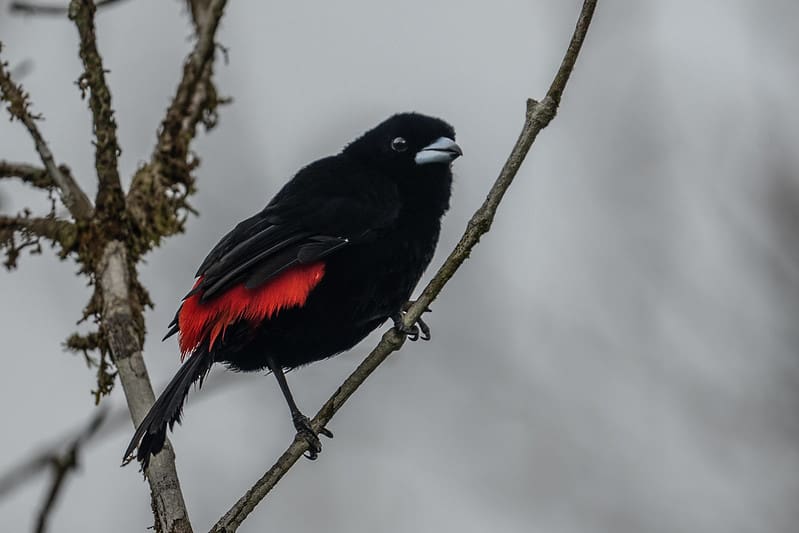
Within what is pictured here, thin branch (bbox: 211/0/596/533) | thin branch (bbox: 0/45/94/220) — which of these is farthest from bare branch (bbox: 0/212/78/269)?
thin branch (bbox: 211/0/596/533)

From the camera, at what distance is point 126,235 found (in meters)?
4.05

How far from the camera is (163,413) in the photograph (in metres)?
3.51

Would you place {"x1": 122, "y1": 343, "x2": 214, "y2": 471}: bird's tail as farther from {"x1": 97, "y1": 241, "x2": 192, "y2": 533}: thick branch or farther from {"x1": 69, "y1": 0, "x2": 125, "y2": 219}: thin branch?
{"x1": 69, "y1": 0, "x2": 125, "y2": 219}: thin branch

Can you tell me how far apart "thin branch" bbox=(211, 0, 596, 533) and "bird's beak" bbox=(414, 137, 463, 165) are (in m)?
1.33

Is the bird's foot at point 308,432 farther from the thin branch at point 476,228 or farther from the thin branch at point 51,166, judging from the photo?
the thin branch at point 51,166

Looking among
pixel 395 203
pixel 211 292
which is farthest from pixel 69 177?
pixel 395 203

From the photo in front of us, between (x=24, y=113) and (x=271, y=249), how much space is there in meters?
1.03

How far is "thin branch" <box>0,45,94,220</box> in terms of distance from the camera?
3.95 m

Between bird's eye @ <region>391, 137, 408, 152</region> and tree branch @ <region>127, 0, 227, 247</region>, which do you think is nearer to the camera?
tree branch @ <region>127, 0, 227, 247</region>

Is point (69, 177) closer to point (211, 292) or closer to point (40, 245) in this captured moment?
point (40, 245)

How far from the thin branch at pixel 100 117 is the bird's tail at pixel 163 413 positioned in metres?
0.61

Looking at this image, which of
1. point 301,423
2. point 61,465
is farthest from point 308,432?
point 61,465

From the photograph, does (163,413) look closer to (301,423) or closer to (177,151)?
(301,423)

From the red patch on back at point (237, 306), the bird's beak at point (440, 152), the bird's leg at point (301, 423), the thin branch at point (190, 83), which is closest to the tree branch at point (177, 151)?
the thin branch at point (190, 83)
